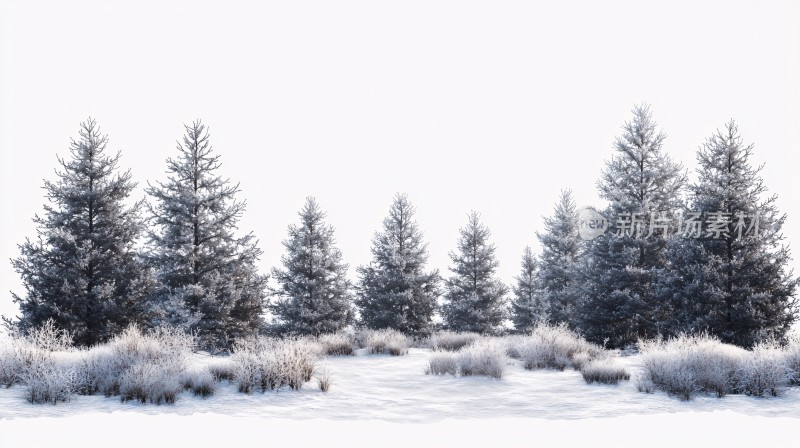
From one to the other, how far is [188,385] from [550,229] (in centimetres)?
2568

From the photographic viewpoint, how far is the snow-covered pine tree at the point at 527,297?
110ft

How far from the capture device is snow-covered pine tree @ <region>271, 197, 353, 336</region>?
28266 millimetres

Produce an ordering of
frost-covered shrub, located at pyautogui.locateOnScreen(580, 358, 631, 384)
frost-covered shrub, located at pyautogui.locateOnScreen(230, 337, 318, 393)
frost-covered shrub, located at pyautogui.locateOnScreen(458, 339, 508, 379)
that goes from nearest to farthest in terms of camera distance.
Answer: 1. frost-covered shrub, located at pyautogui.locateOnScreen(230, 337, 318, 393)
2. frost-covered shrub, located at pyautogui.locateOnScreen(580, 358, 631, 384)
3. frost-covered shrub, located at pyautogui.locateOnScreen(458, 339, 508, 379)

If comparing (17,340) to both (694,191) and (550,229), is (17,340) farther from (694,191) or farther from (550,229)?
(550,229)

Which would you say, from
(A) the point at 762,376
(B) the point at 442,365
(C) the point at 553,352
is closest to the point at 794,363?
(A) the point at 762,376

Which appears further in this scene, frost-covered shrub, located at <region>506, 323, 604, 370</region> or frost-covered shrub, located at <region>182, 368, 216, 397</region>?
frost-covered shrub, located at <region>506, 323, 604, 370</region>

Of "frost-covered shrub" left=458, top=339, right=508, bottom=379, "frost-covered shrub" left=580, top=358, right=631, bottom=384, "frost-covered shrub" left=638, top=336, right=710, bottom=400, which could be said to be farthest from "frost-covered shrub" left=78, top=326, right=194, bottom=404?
"frost-covered shrub" left=638, top=336, right=710, bottom=400

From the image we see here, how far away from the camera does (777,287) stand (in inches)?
771

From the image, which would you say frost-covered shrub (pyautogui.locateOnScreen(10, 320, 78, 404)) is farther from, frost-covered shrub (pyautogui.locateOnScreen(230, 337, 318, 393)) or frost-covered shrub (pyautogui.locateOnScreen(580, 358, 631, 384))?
frost-covered shrub (pyautogui.locateOnScreen(580, 358, 631, 384))

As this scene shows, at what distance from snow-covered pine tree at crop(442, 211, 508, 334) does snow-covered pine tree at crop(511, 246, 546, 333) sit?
7.26 ft

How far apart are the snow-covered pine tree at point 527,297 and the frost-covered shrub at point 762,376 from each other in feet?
74.6

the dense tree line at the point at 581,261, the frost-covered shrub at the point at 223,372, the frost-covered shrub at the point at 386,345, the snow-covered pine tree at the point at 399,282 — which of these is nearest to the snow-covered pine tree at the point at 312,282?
the snow-covered pine tree at the point at 399,282

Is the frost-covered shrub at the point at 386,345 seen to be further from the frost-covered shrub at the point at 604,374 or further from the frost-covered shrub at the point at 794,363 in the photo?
the frost-covered shrub at the point at 794,363

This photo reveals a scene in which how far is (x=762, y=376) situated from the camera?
930 centimetres
